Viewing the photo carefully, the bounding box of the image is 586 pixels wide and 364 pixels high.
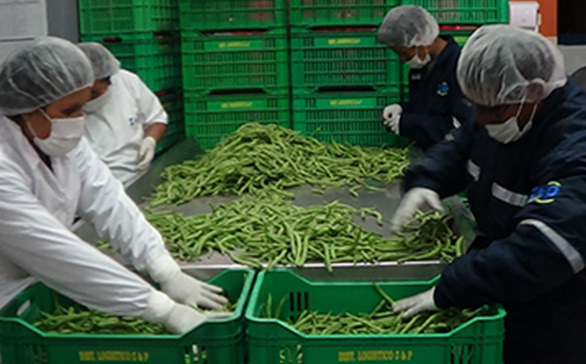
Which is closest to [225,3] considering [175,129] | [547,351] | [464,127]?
[175,129]

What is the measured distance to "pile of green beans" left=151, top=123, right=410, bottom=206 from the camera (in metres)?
3.44

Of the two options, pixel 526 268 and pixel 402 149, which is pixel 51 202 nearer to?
pixel 526 268

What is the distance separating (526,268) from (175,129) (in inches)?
135

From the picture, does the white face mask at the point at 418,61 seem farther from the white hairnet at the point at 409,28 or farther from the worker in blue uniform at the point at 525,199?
the worker in blue uniform at the point at 525,199

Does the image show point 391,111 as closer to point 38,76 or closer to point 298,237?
point 298,237

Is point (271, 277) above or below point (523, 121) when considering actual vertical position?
below

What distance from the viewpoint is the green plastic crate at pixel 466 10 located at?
4320mm

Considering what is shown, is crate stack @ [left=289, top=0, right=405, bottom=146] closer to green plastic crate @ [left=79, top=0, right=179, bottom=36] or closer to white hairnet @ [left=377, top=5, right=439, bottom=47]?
white hairnet @ [left=377, top=5, right=439, bottom=47]

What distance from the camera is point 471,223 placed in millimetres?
2529

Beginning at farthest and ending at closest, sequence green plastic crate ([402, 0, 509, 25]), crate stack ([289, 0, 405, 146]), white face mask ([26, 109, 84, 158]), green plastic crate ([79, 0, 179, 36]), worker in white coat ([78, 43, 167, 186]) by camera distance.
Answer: crate stack ([289, 0, 405, 146])
green plastic crate ([402, 0, 509, 25])
green plastic crate ([79, 0, 179, 36])
worker in white coat ([78, 43, 167, 186])
white face mask ([26, 109, 84, 158])

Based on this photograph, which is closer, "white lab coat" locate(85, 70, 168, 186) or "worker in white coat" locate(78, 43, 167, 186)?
"worker in white coat" locate(78, 43, 167, 186)

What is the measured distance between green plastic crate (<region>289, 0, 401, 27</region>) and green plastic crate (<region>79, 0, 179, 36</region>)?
0.88 meters

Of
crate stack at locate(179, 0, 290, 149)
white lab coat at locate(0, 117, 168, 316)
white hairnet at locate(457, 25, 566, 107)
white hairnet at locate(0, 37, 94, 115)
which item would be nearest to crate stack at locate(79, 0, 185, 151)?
crate stack at locate(179, 0, 290, 149)

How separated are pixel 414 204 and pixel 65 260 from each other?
52.7 inches
